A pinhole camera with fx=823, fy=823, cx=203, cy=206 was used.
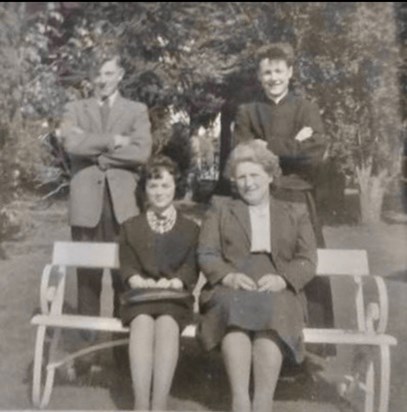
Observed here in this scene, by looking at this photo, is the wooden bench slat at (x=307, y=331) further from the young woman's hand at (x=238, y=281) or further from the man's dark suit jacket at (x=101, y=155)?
the man's dark suit jacket at (x=101, y=155)

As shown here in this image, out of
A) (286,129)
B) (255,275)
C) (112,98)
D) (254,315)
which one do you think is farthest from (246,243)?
(112,98)

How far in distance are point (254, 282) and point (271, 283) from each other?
1.7 inches

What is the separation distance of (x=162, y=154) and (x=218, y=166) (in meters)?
0.16

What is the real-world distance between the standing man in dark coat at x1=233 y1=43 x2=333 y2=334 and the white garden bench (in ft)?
0.67

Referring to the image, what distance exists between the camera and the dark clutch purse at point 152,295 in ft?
6.88

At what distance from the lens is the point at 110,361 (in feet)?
7.89

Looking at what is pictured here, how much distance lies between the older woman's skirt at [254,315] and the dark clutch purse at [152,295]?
0.06 meters

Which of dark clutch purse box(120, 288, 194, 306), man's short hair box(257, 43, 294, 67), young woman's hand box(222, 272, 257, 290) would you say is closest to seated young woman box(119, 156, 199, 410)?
dark clutch purse box(120, 288, 194, 306)

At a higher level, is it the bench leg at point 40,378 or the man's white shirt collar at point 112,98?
the man's white shirt collar at point 112,98

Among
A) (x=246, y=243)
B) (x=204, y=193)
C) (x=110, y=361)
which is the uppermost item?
(x=204, y=193)

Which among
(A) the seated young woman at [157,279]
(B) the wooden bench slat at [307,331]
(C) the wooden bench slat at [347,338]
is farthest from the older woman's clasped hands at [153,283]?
(C) the wooden bench slat at [347,338]

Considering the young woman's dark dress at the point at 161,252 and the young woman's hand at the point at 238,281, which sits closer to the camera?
the young woman's hand at the point at 238,281

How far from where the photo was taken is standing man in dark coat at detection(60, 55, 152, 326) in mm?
2260

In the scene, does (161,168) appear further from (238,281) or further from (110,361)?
(110,361)
